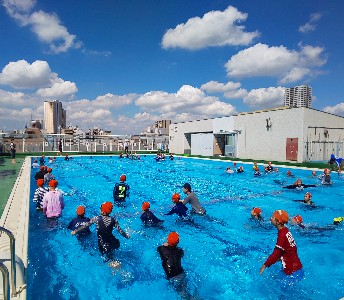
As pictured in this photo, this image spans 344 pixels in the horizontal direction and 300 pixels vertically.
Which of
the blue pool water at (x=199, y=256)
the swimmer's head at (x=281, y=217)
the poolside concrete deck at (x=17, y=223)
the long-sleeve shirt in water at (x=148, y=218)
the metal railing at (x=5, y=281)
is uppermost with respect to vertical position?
the swimmer's head at (x=281, y=217)

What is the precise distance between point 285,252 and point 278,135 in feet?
83.3

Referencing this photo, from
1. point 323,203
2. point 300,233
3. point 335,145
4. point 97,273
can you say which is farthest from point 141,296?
point 335,145

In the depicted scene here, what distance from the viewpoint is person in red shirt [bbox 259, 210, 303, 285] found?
4801mm

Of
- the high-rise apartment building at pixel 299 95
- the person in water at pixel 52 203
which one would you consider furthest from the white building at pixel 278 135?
the high-rise apartment building at pixel 299 95

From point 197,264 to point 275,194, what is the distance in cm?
972

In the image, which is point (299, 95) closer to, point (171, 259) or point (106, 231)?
point (106, 231)

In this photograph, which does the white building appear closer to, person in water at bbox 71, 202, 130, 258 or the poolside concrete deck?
the poolside concrete deck

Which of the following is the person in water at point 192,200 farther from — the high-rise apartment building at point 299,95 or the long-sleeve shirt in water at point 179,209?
the high-rise apartment building at point 299,95

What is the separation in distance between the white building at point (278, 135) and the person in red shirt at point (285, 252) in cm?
2337

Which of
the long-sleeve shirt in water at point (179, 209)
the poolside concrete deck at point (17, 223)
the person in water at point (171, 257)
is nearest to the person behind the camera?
the poolside concrete deck at point (17, 223)

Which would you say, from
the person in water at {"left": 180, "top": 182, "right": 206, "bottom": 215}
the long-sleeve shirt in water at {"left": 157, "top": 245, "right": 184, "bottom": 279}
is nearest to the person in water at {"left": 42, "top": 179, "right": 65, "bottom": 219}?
the person in water at {"left": 180, "top": 182, "right": 206, "bottom": 215}

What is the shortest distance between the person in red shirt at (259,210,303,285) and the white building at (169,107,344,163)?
23366 millimetres

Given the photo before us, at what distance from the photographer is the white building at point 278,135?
86.1ft

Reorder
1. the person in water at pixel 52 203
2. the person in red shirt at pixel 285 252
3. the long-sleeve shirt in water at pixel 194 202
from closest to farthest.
Answer: 1. the person in red shirt at pixel 285 252
2. the person in water at pixel 52 203
3. the long-sleeve shirt in water at pixel 194 202
